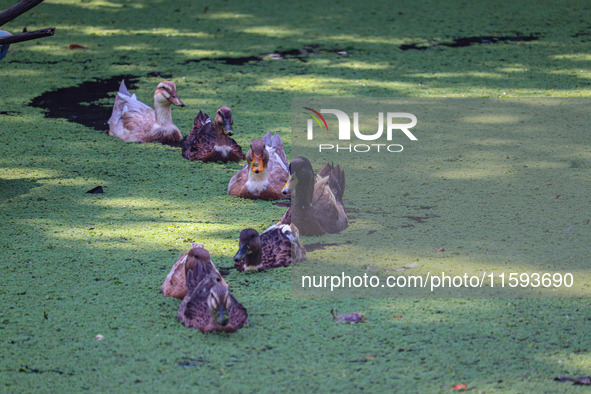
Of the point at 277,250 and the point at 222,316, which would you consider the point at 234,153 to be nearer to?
the point at 277,250

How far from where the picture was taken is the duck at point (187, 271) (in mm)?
3078

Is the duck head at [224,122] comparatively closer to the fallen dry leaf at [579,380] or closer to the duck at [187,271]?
the duck at [187,271]

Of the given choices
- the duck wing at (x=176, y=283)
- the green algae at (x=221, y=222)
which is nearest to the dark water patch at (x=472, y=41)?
the green algae at (x=221, y=222)

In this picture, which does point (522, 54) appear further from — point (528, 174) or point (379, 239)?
point (379, 239)

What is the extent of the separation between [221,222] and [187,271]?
2.97ft

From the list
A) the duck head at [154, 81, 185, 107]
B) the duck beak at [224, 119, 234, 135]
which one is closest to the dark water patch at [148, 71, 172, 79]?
the duck head at [154, 81, 185, 107]

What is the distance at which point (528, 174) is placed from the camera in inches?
182

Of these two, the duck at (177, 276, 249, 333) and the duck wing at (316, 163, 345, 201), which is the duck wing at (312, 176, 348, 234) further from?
the duck at (177, 276, 249, 333)

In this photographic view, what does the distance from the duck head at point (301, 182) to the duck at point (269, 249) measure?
0.36m

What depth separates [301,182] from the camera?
394 centimetres

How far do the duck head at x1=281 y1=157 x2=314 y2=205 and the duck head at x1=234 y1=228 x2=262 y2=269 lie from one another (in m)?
0.57

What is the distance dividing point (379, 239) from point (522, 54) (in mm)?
4034

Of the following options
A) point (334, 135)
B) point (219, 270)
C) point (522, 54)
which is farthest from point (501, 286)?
point (522, 54)

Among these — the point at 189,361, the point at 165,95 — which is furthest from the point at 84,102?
the point at 189,361
